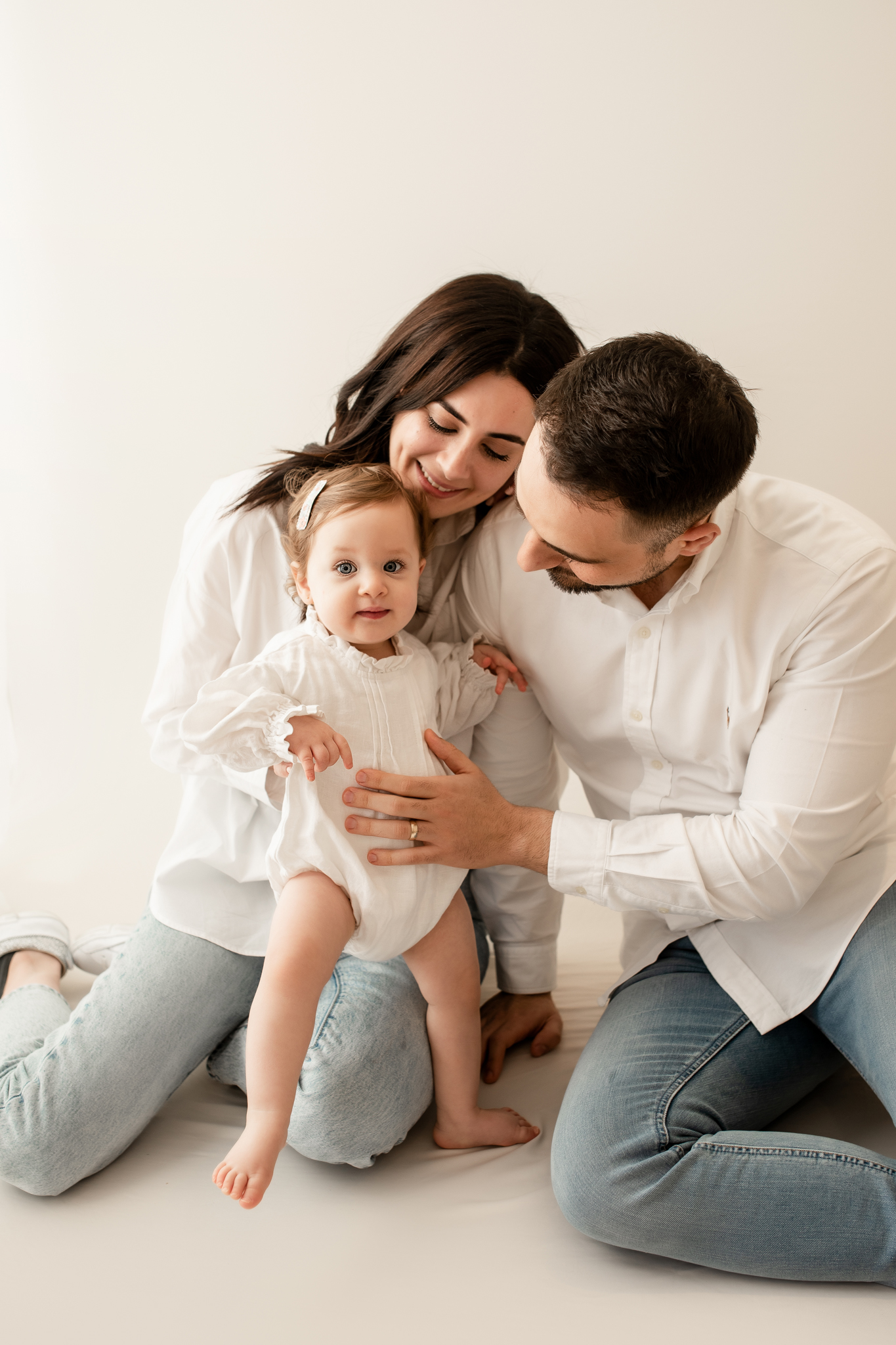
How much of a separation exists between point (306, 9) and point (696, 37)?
0.91 meters

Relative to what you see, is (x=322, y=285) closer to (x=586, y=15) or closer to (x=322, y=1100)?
(x=586, y=15)

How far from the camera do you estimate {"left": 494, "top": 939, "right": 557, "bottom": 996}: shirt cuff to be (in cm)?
203

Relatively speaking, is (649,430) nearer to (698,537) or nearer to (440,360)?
(698,537)

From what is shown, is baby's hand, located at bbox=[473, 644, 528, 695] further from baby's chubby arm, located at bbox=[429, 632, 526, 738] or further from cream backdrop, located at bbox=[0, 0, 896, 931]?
cream backdrop, located at bbox=[0, 0, 896, 931]

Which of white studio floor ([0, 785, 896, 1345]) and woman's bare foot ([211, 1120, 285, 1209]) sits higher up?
woman's bare foot ([211, 1120, 285, 1209])

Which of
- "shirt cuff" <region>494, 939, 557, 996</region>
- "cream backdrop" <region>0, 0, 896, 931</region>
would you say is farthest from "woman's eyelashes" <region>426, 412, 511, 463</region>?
"shirt cuff" <region>494, 939, 557, 996</region>

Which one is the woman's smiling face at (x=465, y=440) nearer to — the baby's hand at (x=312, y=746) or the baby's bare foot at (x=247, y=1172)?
the baby's hand at (x=312, y=746)

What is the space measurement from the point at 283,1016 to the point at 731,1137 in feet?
2.23

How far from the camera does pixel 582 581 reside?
1569 mm

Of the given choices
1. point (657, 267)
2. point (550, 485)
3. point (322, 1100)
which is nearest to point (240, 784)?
point (322, 1100)

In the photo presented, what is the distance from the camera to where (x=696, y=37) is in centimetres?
232

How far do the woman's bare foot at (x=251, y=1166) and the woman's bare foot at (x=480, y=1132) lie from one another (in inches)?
17.6

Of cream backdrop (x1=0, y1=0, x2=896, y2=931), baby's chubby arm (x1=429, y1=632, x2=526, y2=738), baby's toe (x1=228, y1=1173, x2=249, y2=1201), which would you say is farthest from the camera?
cream backdrop (x1=0, y1=0, x2=896, y2=931)

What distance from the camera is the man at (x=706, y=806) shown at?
1.40m
